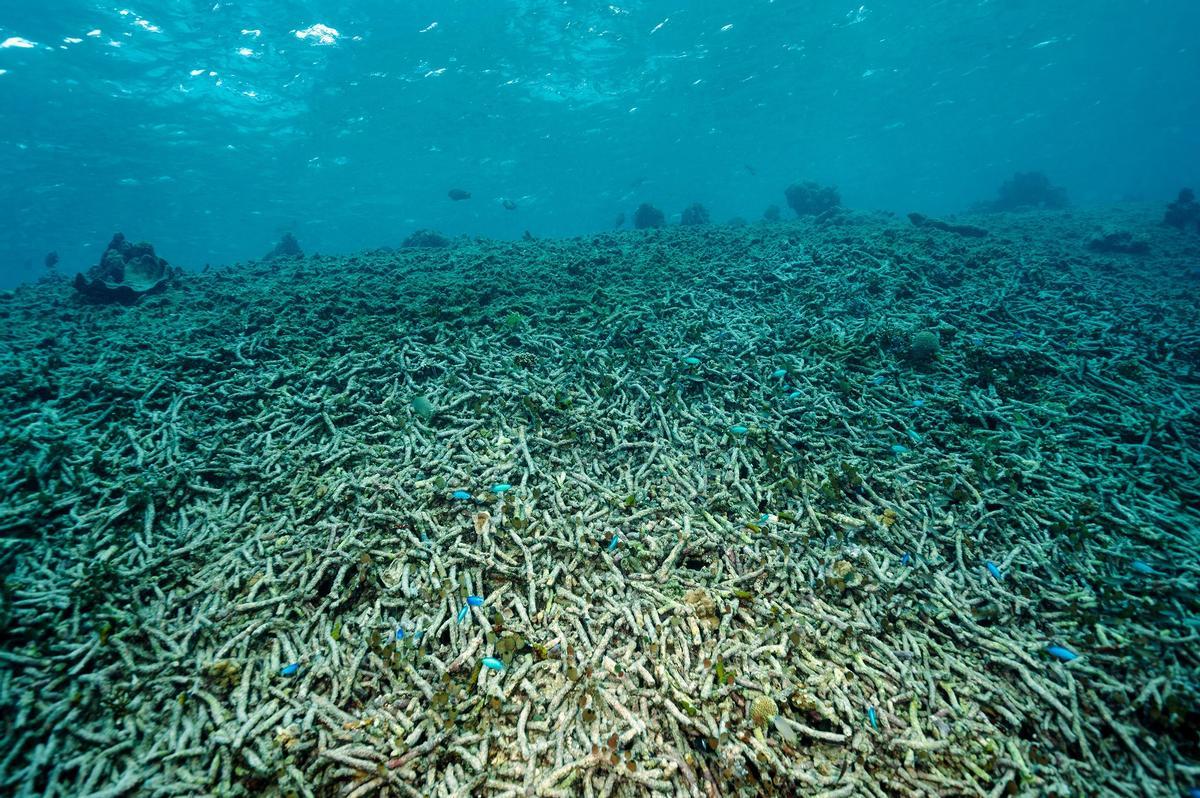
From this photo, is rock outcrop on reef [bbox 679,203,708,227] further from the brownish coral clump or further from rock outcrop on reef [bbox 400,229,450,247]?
the brownish coral clump

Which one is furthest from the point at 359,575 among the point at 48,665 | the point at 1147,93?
the point at 1147,93

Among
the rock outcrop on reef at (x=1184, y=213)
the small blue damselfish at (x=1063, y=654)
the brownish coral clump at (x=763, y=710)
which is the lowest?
the small blue damselfish at (x=1063, y=654)

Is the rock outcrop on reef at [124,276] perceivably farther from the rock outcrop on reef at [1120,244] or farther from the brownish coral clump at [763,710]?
the rock outcrop on reef at [1120,244]

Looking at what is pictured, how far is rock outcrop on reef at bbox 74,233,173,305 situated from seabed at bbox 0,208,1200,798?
1865 millimetres

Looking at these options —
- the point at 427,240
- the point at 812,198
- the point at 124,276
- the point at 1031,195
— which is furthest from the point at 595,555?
the point at 1031,195

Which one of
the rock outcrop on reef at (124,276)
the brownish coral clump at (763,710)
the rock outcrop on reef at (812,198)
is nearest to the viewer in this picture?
the brownish coral clump at (763,710)

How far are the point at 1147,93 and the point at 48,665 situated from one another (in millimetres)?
133266

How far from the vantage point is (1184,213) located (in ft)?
66.7

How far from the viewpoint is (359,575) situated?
4926mm

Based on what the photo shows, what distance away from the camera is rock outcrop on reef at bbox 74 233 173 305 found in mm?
11609

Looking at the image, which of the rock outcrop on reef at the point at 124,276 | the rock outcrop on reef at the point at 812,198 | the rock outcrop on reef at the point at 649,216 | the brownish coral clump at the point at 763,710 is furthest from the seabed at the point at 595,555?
the rock outcrop on reef at the point at 812,198

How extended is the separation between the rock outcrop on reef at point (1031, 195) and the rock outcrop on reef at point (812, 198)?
1815 centimetres

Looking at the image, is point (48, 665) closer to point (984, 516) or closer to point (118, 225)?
point (984, 516)

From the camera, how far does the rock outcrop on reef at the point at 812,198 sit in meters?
27.8
